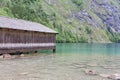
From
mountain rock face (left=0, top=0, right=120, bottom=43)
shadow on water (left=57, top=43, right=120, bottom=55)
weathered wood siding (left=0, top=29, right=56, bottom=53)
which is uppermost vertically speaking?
mountain rock face (left=0, top=0, right=120, bottom=43)

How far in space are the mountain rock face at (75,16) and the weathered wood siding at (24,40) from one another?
52.0 metres

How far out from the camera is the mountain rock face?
4454 inches

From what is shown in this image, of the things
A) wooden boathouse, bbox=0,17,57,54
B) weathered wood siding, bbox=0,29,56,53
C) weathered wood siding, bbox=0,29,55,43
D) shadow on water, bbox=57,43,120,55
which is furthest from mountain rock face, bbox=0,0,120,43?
wooden boathouse, bbox=0,17,57,54

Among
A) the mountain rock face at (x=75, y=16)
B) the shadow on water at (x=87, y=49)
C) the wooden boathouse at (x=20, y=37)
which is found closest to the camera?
the wooden boathouse at (x=20, y=37)

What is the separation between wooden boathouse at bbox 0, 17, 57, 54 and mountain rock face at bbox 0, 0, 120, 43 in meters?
53.2

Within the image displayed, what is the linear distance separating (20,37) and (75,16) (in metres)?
109

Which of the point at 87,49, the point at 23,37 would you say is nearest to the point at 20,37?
the point at 23,37

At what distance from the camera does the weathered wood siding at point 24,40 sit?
35.7 meters

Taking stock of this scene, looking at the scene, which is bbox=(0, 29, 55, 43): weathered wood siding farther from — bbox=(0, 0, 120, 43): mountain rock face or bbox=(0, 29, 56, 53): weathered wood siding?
bbox=(0, 0, 120, 43): mountain rock face

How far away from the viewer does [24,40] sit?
134 feet

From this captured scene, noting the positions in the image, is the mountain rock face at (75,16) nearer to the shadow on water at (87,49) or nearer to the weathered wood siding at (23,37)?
the shadow on water at (87,49)

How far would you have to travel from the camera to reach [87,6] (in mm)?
165000

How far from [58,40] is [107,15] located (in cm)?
6259

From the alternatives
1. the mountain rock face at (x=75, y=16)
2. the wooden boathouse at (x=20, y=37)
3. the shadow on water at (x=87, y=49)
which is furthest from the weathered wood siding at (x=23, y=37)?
the mountain rock face at (x=75, y=16)
